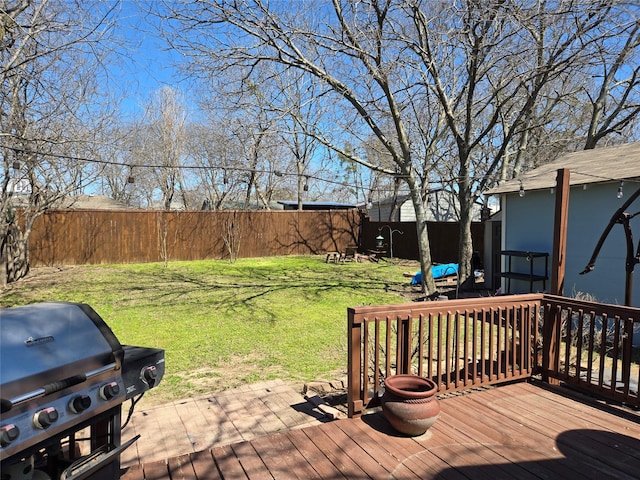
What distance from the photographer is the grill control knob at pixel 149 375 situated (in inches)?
79.6

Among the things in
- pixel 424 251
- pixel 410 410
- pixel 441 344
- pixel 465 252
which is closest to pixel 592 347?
pixel 441 344

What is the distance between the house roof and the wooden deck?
415 cm

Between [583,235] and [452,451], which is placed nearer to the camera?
[452,451]

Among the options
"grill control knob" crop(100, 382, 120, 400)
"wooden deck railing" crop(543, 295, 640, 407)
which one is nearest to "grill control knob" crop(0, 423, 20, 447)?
"grill control knob" crop(100, 382, 120, 400)

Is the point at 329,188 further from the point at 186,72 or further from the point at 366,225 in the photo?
the point at 186,72

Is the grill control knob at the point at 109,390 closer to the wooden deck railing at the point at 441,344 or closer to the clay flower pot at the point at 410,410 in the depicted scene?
the wooden deck railing at the point at 441,344

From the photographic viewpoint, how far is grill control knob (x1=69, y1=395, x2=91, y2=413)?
160 centimetres

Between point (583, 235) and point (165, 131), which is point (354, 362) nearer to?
point (583, 235)

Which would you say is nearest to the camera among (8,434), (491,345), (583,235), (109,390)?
(8,434)

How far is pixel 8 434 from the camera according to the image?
135 centimetres

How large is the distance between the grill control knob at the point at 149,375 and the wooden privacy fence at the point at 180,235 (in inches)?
504

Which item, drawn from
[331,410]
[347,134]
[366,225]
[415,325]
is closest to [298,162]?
[366,225]

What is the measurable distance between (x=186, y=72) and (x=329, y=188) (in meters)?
25.1

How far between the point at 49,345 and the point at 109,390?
12.9 inches
